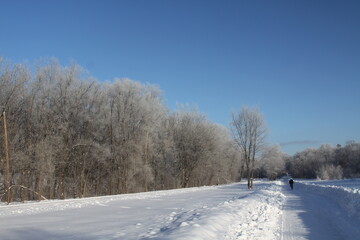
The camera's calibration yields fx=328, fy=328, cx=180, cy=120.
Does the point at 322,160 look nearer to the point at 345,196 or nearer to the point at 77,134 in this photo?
the point at 77,134

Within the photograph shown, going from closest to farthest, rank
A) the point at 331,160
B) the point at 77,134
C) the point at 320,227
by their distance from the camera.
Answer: the point at 320,227 < the point at 77,134 < the point at 331,160

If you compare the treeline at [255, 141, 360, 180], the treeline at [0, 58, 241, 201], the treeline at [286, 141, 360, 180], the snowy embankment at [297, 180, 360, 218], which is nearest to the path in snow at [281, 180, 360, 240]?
the snowy embankment at [297, 180, 360, 218]

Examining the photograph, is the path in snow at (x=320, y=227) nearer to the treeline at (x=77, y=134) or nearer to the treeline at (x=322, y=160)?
the treeline at (x=77, y=134)

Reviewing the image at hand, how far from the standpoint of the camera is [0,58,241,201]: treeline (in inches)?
1255

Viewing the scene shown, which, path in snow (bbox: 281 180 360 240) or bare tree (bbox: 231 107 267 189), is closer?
path in snow (bbox: 281 180 360 240)

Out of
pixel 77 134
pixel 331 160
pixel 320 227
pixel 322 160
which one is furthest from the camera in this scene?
pixel 331 160

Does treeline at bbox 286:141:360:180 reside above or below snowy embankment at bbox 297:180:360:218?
above

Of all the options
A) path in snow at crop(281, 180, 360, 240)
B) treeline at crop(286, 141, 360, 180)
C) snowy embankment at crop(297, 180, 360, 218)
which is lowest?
path in snow at crop(281, 180, 360, 240)

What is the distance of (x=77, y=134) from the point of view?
39.4 metres

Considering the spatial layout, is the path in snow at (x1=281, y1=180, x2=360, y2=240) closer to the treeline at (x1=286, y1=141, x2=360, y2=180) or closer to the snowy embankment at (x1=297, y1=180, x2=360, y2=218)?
the snowy embankment at (x1=297, y1=180, x2=360, y2=218)

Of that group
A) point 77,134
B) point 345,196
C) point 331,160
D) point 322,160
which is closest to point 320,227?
point 345,196

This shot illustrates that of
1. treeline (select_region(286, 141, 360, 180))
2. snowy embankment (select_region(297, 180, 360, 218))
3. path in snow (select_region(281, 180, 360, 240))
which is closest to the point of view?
path in snow (select_region(281, 180, 360, 240))

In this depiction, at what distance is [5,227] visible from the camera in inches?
498

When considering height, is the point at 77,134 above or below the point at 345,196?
above
